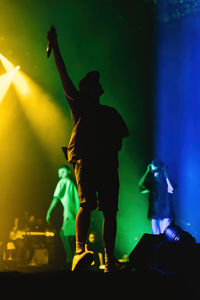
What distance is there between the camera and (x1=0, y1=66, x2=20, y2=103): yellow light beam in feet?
33.0

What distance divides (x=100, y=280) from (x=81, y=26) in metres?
9.90

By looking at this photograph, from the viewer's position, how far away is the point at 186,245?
89.5 inches

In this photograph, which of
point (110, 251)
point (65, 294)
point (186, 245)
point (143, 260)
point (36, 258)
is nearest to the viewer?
point (65, 294)

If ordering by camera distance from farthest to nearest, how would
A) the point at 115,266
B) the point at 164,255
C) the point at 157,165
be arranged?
the point at 157,165, the point at 115,266, the point at 164,255

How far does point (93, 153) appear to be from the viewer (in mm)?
2781

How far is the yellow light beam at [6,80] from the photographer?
1006cm

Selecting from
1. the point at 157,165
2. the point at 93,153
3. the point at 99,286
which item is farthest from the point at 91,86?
the point at 157,165

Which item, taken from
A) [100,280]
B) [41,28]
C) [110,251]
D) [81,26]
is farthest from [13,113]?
[100,280]

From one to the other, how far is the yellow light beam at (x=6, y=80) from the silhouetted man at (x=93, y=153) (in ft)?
25.4

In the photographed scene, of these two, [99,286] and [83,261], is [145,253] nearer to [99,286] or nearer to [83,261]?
[83,261]

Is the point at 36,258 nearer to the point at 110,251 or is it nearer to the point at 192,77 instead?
the point at 110,251

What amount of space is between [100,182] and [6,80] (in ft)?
27.3

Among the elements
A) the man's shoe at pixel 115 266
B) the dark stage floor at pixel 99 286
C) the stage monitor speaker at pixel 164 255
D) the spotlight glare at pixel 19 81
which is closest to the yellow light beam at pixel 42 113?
the spotlight glare at pixel 19 81

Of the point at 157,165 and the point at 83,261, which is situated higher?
the point at 157,165
